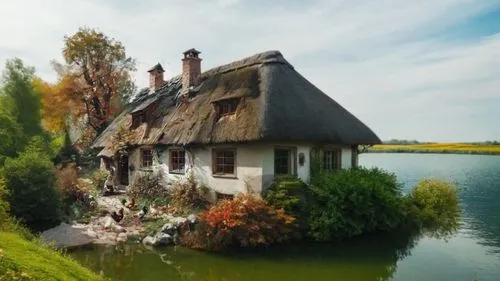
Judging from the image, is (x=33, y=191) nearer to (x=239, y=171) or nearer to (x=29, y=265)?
(x=239, y=171)

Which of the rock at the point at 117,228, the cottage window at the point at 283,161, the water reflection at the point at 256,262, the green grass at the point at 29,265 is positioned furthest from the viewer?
the cottage window at the point at 283,161

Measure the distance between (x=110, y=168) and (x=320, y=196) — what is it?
1551 cm

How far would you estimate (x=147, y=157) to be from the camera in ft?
75.7

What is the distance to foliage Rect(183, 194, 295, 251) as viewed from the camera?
13.9 m

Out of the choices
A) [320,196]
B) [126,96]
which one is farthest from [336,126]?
[126,96]

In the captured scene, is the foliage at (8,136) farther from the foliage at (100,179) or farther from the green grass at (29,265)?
the green grass at (29,265)

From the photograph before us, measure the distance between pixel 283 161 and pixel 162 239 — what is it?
20.3ft

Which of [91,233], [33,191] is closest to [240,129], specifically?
[91,233]

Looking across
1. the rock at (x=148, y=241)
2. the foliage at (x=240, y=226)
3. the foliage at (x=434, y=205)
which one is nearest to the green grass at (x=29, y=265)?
the foliage at (x=240, y=226)

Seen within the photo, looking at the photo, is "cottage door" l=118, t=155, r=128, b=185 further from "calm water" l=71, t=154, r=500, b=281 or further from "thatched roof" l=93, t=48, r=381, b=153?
"calm water" l=71, t=154, r=500, b=281

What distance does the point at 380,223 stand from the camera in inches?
663

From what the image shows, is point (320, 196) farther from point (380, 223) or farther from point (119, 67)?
point (119, 67)

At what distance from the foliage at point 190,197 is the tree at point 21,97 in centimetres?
1875

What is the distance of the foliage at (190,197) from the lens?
18.8m
